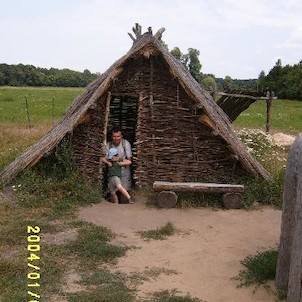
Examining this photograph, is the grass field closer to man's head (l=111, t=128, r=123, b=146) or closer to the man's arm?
man's head (l=111, t=128, r=123, b=146)

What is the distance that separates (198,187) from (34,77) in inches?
1688

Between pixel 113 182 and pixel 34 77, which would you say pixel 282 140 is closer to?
pixel 113 182

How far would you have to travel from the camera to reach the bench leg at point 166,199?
8.46m

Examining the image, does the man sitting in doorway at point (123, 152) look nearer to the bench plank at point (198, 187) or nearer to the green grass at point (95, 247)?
the bench plank at point (198, 187)

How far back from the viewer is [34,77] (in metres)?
48.4

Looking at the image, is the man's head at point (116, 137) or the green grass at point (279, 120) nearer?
the man's head at point (116, 137)

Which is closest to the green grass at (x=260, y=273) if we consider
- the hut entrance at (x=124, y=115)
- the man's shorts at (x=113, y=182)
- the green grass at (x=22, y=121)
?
the man's shorts at (x=113, y=182)

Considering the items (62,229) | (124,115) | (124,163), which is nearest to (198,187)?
(124,163)

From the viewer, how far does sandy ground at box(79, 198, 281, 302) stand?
5375 mm

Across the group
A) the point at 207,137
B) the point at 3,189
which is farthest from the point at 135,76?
the point at 3,189

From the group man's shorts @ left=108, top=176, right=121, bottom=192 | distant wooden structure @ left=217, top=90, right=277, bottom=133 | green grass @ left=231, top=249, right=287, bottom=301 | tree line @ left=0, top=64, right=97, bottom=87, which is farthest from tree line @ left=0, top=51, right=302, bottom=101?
green grass @ left=231, top=249, right=287, bottom=301

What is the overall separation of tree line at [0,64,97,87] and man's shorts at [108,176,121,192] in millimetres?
38066

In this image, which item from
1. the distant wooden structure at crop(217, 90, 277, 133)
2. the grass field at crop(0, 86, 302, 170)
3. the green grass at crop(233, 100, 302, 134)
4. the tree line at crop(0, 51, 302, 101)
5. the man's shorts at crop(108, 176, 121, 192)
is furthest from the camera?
the tree line at crop(0, 51, 302, 101)

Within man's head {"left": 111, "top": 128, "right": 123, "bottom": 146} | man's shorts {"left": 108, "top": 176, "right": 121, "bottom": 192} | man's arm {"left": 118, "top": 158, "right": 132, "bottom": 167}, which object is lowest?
man's shorts {"left": 108, "top": 176, "right": 121, "bottom": 192}
